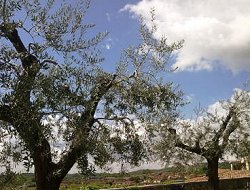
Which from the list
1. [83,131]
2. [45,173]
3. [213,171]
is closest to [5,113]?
[83,131]

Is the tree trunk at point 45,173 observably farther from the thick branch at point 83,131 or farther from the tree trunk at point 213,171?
the tree trunk at point 213,171

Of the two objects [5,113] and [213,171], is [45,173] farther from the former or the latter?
[213,171]

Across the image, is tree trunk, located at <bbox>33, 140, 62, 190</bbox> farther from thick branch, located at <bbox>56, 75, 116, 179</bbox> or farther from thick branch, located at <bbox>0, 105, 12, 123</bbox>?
thick branch, located at <bbox>0, 105, 12, 123</bbox>

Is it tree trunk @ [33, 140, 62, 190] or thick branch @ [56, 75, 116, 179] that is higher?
thick branch @ [56, 75, 116, 179]

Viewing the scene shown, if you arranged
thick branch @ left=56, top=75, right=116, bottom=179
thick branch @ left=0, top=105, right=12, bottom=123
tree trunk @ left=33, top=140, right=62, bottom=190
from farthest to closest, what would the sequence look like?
tree trunk @ left=33, top=140, right=62, bottom=190
thick branch @ left=56, top=75, right=116, bottom=179
thick branch @ left=0, top=105, right=12, bottom=123

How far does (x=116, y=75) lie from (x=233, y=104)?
838 inches

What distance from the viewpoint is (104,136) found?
1276 cm

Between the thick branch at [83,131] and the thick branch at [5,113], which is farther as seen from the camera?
the thick branch at [83,131]

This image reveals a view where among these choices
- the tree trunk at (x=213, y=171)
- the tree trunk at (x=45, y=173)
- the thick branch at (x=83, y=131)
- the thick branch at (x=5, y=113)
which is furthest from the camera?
the tree trunk at (x=213, y=171)

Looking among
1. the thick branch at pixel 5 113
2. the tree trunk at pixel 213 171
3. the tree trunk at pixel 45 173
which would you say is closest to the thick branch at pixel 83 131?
the tree trunk at pixel 45 173

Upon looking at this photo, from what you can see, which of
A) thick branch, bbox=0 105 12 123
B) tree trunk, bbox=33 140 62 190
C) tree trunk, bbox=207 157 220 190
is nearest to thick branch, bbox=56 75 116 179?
tree trunk, bbox=33 140 62 190

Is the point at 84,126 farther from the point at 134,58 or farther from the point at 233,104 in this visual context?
the point at 233,104

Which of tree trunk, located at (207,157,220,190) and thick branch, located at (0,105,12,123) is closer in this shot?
thick branch, located at (0,105,12,123)

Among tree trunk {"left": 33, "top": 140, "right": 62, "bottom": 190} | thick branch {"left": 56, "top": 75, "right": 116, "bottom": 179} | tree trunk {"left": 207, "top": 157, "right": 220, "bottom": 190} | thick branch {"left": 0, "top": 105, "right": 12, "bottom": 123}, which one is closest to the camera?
thick branch {"left": 0, "top": 105, "right": 12, "bottom": 123}
